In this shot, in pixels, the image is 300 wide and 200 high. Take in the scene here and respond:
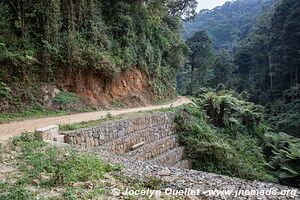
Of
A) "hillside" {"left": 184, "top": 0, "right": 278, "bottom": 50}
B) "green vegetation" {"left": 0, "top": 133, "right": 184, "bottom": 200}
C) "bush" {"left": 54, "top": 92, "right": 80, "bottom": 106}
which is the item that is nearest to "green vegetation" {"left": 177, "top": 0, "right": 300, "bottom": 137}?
"hillside" {"left": 184, "top": 0, "right": 278, "bottom": 50}

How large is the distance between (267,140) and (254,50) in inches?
1072

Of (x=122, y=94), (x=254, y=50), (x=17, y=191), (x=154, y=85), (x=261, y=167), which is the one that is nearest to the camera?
(x=17, y=191)

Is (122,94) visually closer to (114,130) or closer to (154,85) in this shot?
(154,85)

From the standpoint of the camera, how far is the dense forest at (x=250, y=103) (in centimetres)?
1259

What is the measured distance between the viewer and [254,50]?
41.5 m

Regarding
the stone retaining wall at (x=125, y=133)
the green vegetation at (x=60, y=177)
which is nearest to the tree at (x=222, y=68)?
the stone retaining wall at (x=125, y=133)

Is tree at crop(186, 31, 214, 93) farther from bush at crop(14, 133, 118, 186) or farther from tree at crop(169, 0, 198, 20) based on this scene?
bush at crop(14, 133, 118, 186)

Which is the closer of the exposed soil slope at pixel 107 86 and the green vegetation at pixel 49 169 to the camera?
the green vegetation at pixel 49 169

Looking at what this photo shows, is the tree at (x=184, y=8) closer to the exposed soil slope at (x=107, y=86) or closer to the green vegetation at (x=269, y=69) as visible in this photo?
the green vegetation at (x=269, y=69)

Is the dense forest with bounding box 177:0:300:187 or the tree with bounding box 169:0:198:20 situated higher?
the tree with bounding box 169:0:198:20

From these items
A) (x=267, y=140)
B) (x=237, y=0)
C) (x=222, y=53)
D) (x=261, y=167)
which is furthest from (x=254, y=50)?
(x=237, y=0)

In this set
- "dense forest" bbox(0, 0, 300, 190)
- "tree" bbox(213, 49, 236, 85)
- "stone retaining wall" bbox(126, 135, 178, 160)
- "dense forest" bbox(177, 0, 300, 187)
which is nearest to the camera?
"stone retaining wall" bbox(126, 135, 178, 160)

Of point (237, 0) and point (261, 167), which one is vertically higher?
point (237, 0)

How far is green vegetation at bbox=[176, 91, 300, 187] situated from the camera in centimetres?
1192
